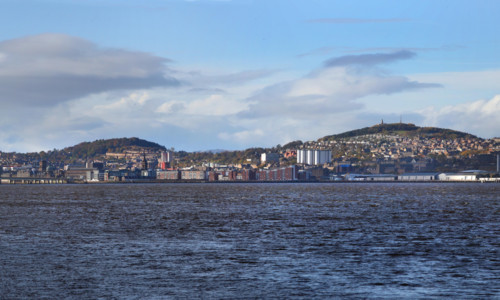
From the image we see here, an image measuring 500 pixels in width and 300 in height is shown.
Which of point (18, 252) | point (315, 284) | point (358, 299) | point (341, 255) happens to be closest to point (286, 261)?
point (341, 255)

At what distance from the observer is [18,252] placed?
35344 millimetres

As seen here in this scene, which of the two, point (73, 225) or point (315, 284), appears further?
point (73, 225)

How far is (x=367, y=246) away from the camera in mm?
38031

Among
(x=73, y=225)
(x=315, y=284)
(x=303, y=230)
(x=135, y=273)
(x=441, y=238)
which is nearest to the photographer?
(x=315, y=284)

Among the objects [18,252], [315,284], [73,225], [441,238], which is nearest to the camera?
[315,284]

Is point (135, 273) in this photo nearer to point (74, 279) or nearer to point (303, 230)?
point (74, 279)

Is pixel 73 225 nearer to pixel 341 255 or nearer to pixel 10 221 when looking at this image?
pixel 10 221

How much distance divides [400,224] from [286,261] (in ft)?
80.7

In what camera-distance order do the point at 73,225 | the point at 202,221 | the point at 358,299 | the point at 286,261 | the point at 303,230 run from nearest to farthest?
the point at 358,299 → the point at 286,261 → the point at 303,230 → the point at 73,225 → the point at 202,221

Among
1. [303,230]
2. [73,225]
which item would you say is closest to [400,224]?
[303,230]

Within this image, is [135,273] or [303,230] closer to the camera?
[135,273]

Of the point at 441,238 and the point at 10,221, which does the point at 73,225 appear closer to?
the point at 10,221

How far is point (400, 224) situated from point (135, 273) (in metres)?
31.2

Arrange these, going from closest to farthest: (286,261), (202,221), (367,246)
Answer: (286,261), (367,246), (202,221)
